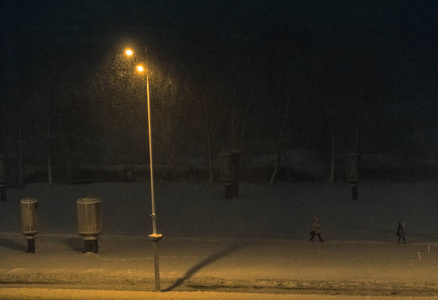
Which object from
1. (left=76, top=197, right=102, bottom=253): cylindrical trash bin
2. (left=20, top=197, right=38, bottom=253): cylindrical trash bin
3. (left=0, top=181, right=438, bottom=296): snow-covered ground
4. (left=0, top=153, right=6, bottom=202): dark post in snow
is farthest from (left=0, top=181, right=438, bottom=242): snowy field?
(left=76, top=197, right=102, bottom=253): cylindrical trash bin

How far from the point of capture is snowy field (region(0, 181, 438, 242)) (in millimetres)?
23369

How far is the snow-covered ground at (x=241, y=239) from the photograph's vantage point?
15.3 meters

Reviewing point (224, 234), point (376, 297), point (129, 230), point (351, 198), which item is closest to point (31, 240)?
point (129, 230)

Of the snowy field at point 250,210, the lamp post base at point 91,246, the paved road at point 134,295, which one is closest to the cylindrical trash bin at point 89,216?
the lamp post base at point 91,246

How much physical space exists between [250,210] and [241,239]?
17.5 feet

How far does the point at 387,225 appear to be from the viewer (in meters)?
24.1

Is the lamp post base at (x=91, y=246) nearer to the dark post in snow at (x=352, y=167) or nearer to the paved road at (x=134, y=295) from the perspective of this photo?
the paved road at (x=134, y=295)

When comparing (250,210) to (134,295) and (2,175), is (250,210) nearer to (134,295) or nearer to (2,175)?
(134,295)

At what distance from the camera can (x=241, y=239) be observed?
21.4 m

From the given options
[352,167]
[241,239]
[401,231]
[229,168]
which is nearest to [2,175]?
[229,168]

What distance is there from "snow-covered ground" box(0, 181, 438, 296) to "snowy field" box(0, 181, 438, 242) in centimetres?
6

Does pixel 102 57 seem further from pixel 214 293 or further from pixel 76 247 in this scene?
pixel 214 293

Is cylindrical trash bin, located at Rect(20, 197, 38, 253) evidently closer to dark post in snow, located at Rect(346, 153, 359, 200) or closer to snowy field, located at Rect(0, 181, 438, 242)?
snowy field, located at Rect(0, 181, 438, 242)

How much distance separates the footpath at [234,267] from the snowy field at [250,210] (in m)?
2.73
